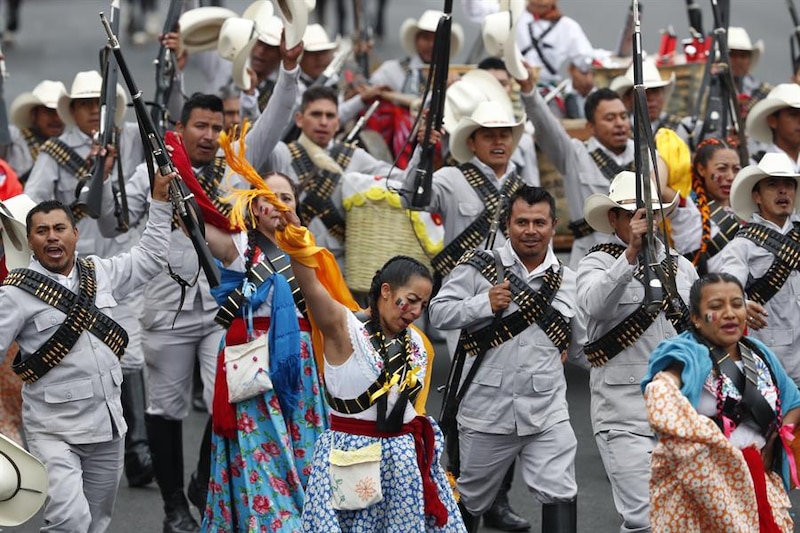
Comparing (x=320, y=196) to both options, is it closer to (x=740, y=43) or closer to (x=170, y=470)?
(x=170, y=470)

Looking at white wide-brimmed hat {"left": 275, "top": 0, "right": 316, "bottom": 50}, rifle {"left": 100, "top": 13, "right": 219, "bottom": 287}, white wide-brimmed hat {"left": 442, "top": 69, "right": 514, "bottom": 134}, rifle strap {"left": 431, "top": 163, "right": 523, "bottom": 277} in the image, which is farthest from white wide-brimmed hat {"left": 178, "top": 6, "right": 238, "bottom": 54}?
rifle {"left": 100, "top": 13, "right": 219, "bottom": 287}

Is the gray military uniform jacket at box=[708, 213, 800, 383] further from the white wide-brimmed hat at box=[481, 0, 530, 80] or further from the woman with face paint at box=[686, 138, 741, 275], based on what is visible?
the white wide-brimmed hat at box=[481, 0, 530, 80]

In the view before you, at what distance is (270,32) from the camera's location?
430 inches

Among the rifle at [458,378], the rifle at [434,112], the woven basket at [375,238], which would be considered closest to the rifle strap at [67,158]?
the woven basket at [375,238]

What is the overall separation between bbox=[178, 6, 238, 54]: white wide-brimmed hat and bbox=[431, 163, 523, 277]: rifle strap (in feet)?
8.15

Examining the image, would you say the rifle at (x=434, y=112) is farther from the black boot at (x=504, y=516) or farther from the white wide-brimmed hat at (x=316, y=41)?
the white wide-brimmed hat at (x=316, y=41)

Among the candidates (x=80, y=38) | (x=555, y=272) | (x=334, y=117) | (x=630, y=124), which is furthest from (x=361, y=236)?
(x=80, y=38)

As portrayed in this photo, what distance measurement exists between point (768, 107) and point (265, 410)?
160 inches

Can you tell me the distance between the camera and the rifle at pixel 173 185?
7.25 m

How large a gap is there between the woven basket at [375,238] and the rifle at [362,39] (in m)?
3.43

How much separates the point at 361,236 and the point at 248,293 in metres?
2.32

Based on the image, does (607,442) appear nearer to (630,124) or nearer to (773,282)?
(773,282)

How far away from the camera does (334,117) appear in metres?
10.2

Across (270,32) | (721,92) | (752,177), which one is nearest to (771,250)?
(752,177)
